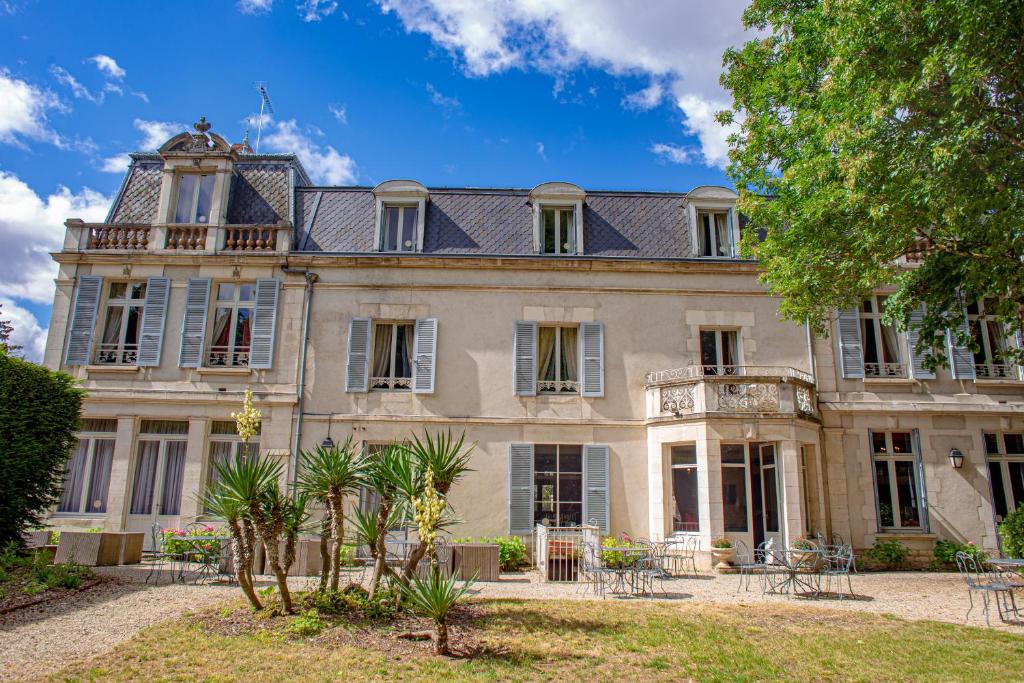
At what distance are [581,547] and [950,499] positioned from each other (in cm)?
842

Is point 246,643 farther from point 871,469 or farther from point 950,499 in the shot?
point 950,499

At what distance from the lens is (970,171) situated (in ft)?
28.3

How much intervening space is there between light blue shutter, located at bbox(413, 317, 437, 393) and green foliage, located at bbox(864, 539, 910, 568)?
9.76 metres

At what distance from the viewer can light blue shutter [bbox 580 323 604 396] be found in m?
14.7

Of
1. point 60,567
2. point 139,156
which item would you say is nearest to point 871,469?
point 60,567

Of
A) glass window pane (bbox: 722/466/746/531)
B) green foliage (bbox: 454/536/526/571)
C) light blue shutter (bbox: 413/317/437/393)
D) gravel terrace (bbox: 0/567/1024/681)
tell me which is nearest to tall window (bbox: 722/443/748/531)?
glass window pane (bbox: 722/466/746/531)

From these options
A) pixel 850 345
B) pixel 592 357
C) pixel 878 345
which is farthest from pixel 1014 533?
pixel 592 357

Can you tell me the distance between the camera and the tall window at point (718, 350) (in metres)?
15.1

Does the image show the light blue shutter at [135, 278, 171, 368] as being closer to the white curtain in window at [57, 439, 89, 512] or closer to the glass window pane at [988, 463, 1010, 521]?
the white curtain in window at [57, 439, 89, 512]

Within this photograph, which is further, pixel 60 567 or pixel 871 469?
pixel 871 469

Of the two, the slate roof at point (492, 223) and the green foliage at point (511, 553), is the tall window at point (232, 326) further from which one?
the green foliage at point (511, 553)

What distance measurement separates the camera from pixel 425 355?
14.8 m

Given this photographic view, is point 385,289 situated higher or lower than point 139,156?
lower

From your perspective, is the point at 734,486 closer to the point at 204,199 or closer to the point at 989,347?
the point at 989,347
